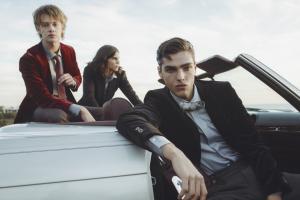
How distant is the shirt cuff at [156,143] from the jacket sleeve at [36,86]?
1.08 m

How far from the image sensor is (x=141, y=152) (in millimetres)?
Result: 1858

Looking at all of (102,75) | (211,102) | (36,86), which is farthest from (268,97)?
(102,75)

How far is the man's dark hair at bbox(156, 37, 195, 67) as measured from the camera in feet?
7.29

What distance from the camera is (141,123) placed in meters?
1.85

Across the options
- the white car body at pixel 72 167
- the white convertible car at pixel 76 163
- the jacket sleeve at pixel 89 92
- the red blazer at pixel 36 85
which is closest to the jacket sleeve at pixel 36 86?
the red blazer at pixel 36 85

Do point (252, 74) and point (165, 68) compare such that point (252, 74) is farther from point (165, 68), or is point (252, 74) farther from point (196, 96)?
point (165, 68)

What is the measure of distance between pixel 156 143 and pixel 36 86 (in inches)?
55.5

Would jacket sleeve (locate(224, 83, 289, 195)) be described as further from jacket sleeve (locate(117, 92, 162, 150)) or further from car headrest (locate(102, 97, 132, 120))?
car headrest (locate(102, 97, 132, 120))

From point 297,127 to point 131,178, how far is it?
1.65 meters

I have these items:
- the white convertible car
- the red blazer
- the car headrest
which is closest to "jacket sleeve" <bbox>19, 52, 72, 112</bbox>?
the red blazer

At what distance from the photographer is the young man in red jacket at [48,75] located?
2.68 metres

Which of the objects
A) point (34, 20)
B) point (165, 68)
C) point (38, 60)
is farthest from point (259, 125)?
point (34, 20)

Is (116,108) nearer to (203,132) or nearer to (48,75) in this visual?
(203,132)

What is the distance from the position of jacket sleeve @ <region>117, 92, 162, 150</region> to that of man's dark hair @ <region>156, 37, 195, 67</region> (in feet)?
0.98
